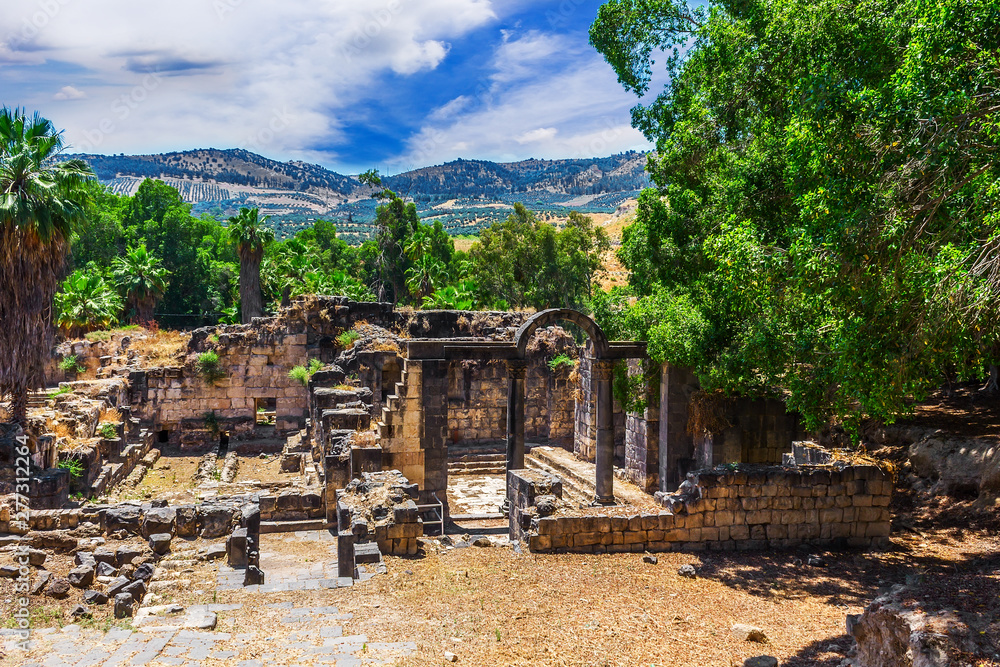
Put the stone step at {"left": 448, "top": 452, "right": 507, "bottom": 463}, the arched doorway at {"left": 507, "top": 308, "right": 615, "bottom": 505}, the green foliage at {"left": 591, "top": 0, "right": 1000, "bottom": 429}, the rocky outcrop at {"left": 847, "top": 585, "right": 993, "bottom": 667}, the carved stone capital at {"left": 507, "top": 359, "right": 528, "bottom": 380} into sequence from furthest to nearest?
the stone step at {"left": 448, "top": 452, "right": 507, "bottom": 463} < the carved stone capital at {"left": 507, "top": 359, "right": 528, "bottom": 380} < the arched doorway at {"left": 507, "top": 308, "right": 615, "bottom": 505} < the green foliage at {"left": 591, "top": 0, "right": 1000, "bottom": 429} < the rocky outcrop at {"left": 847, "top": 585, "right": 993, "bottom": 667}

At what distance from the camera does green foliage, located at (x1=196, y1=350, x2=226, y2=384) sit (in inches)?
1097

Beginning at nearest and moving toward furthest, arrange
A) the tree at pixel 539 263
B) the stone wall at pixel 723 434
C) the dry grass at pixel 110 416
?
the stone wall at pixel 723 434
the dry grass at pixel 110 416
the tree at pixel 539 263

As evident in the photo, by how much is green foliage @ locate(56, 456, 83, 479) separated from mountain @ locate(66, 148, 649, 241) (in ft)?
307

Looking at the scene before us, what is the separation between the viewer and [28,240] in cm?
1836

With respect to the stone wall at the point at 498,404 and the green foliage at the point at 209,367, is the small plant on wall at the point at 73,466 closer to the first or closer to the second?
the green foliage at the point at 209,367

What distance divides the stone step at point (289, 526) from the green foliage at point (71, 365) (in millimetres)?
19058

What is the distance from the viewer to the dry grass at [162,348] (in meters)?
28.3

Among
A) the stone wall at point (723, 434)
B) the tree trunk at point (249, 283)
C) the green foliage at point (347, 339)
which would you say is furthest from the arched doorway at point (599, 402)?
the tree trunk at point (249, 283)

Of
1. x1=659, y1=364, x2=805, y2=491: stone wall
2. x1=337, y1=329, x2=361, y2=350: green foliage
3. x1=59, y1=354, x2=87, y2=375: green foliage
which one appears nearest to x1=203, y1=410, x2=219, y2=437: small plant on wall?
x1=337, y1=329, x2=361, y2=350: green foliage

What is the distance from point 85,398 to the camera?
22.8 metres

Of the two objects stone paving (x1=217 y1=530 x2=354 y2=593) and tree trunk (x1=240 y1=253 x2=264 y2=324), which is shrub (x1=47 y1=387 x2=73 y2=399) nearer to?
stone paving (x1=217 y1=530 x2=354 y2=593)

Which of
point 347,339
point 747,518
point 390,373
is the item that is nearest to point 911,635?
point 747,518

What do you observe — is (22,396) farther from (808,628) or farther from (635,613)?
(808,628)

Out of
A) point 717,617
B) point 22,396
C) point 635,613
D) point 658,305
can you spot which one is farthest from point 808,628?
point 22,396
